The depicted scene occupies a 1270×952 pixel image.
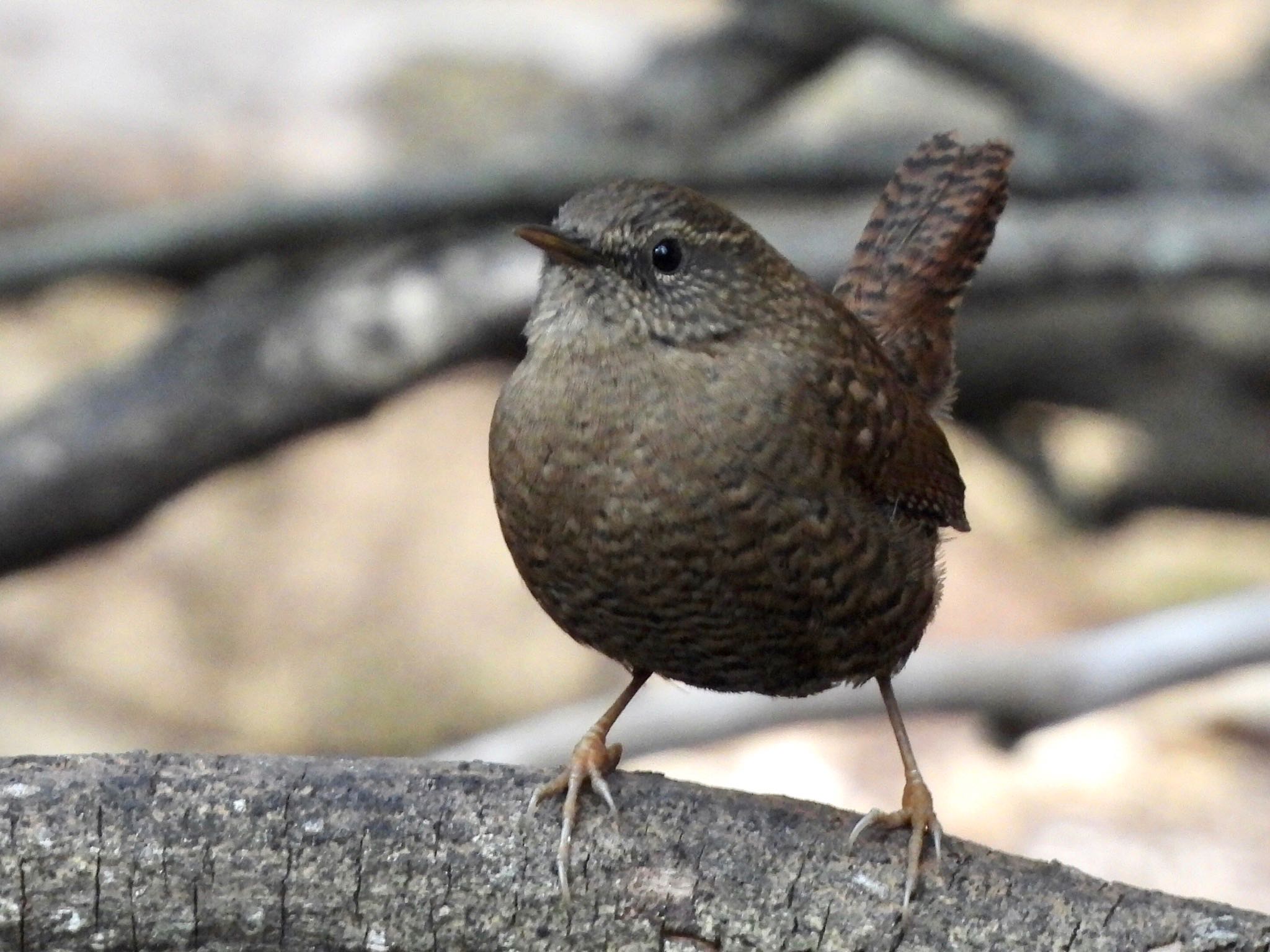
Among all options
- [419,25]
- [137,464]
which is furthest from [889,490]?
[419,25]

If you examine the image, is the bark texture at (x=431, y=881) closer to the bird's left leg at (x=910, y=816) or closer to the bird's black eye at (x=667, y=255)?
the bird's left leg at (x=910, y=816)

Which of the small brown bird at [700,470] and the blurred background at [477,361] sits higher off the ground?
the blurred background at [477,361]

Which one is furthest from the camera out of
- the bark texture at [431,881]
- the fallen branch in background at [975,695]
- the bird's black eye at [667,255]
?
the fallen branch in background at [975,695]

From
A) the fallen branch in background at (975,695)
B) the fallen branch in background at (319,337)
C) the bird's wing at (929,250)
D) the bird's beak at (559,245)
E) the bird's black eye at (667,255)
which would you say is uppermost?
the fallen branch in background at (319,337)

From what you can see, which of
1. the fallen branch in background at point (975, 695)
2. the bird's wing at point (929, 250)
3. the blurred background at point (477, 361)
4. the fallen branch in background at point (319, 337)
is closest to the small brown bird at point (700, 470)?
the bird's wing at point (929, 250)

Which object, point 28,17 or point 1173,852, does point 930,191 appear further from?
point 28,17

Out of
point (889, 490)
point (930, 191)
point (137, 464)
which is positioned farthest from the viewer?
point (137, 464)

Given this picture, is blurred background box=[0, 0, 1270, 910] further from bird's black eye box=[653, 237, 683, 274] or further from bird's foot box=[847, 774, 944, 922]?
bird's black eye box=[653, 237, 683, 274]
